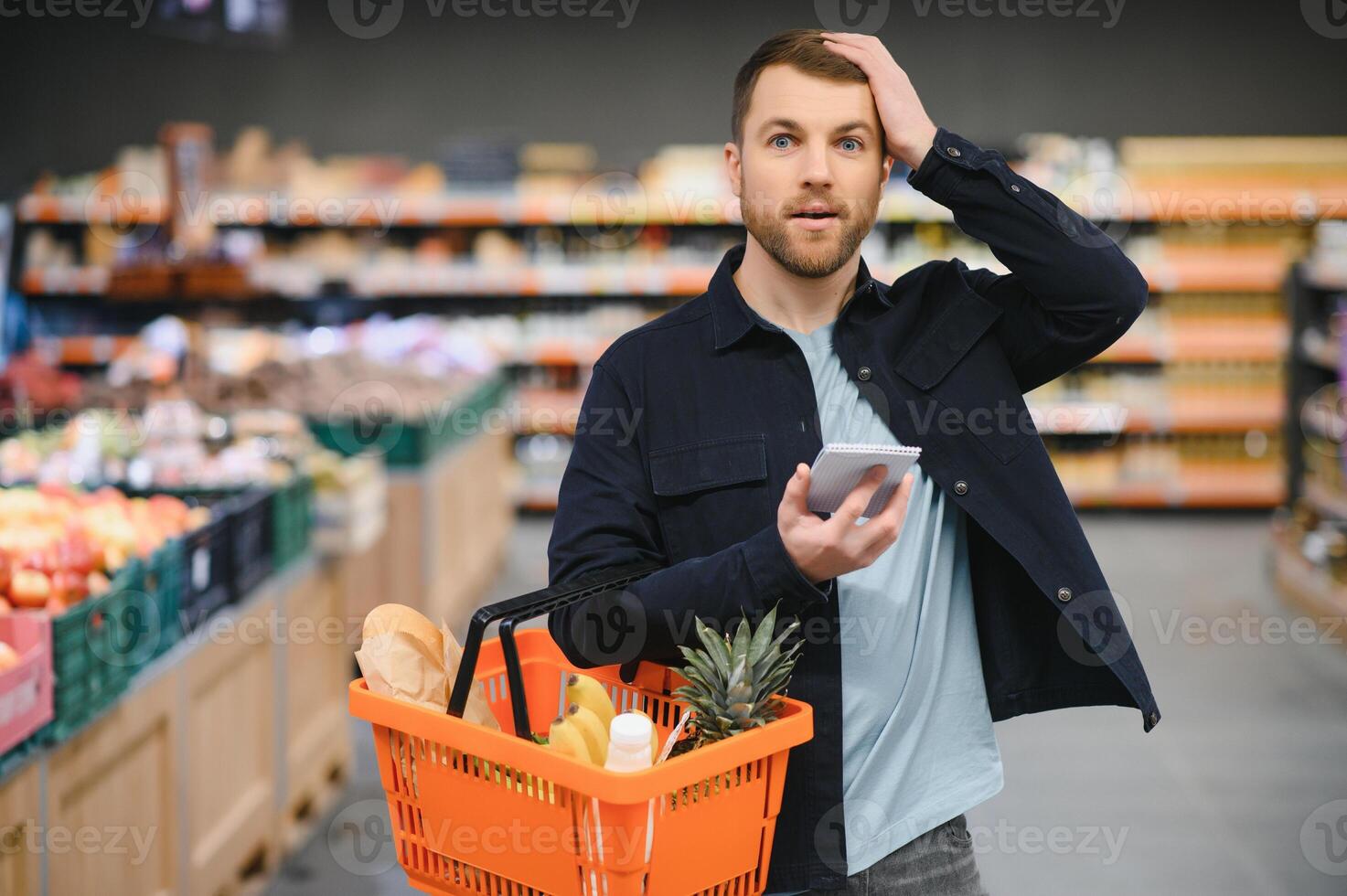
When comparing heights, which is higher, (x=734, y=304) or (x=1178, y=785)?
(x=734, y=304)

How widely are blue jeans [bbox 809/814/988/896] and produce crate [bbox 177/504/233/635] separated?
Answer: 7.49ft

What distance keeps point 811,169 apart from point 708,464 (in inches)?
14.5

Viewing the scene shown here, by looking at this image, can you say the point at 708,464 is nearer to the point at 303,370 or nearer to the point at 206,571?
the point at 206,571

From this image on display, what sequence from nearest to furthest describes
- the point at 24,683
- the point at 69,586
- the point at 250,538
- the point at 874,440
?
the point at 874,440, the point at 24,683, the point at 69,586, the point at 250,538

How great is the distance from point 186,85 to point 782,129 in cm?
990

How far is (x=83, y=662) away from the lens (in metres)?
2.76

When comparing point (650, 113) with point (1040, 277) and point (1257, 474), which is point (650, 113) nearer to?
point (1257, 474)

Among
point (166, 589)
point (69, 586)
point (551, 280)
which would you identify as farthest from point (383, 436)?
point (551, 280)

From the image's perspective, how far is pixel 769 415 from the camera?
163 centimetres

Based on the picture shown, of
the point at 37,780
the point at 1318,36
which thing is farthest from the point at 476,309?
the point at 37,780

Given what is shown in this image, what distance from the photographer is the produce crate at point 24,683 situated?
2422mm

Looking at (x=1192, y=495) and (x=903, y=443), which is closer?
(x=903, y=443)

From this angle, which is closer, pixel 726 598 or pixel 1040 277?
pixel 726 598

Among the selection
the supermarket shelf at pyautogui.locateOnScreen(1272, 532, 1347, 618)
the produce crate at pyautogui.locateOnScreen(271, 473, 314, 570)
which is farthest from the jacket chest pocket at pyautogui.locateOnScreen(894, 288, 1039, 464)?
the supermarket shelf at pyautogui.locateOnScreen(1272, 532, 1347, 618)
